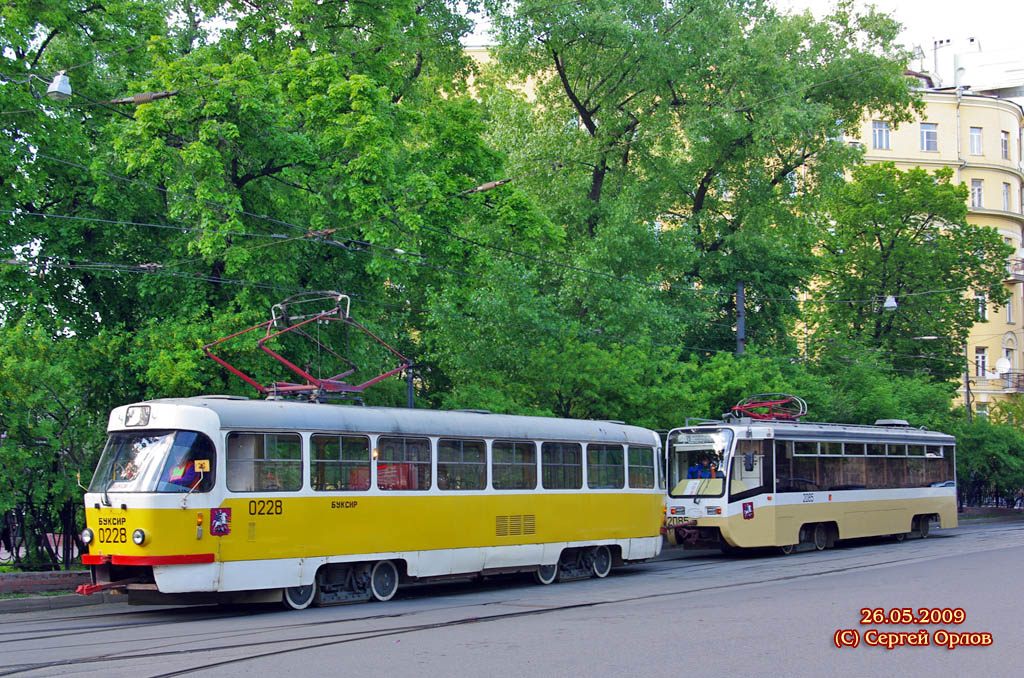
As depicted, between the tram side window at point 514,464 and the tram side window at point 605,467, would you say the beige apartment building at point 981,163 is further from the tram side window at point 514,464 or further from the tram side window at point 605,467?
the tram side window at point 514,464

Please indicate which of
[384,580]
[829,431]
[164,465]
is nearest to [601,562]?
[384,580]

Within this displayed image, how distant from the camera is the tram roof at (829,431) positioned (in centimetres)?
2590

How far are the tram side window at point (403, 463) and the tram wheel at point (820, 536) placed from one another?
45.1 ft

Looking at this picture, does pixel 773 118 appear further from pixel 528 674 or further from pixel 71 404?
pixel 528 674

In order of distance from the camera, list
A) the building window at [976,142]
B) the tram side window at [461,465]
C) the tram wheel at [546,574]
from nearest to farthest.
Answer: the tram side window at [461,465] → the tram wheel at [546,574] → the building window at [976,142]

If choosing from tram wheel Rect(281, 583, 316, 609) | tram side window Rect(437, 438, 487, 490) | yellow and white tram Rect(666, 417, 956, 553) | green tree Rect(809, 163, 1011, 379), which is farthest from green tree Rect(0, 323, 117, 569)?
green tree Rect(809, 163, 1011, 379)

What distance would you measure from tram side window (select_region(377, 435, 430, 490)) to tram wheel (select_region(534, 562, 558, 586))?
11.1 feet

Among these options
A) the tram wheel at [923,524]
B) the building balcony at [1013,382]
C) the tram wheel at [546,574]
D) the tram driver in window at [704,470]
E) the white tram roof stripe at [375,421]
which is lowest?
the tram wheel at [923,524]

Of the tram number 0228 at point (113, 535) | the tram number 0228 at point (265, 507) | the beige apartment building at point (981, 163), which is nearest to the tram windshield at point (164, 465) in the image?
the tram number 0228 at point (113, 535)

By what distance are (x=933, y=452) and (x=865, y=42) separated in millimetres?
14917

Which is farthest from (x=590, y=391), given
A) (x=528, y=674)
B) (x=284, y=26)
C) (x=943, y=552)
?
(x=528, y=674)

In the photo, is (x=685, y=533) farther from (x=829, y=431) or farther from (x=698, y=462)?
(x=829, y=431)

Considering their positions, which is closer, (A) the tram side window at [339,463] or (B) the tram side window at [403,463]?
(A) the tram side window at [339,463]

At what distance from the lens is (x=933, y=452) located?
108ft
